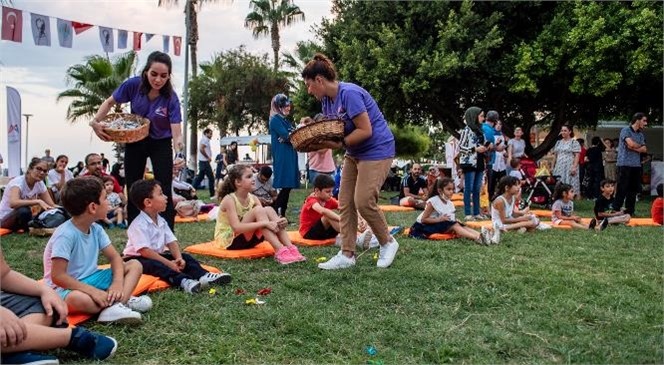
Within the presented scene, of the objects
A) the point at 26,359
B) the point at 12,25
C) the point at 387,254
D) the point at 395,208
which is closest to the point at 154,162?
the point at 387,254

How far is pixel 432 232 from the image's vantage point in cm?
689

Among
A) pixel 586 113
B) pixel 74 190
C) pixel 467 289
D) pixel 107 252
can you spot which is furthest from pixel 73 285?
pixel 586 113

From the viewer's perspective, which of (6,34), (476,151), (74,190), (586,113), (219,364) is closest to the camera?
(219,364)

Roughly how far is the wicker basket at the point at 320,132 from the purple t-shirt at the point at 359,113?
11 cm

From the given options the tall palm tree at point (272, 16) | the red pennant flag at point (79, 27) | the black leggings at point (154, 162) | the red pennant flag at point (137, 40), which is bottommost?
the black leggings at point (154, 162)

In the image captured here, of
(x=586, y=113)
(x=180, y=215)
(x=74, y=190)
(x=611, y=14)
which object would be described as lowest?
(x=180, y=215)

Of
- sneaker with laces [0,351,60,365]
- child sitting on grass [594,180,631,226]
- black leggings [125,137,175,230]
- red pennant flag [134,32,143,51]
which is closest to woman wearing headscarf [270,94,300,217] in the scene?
black leggings [125,137,175,230]

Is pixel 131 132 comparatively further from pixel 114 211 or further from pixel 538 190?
pixel 538 190

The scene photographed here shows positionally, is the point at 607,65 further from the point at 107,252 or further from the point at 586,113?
the point at 107,252

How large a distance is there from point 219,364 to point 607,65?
44.7 feet

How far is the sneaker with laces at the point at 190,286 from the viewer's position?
4078 millimetres

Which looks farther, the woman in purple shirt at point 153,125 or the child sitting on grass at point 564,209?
the child sitting on grass at point 564,209

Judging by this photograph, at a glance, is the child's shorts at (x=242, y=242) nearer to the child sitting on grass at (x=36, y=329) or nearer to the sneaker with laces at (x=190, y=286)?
the sneaker with laces at (x=190, y=286)

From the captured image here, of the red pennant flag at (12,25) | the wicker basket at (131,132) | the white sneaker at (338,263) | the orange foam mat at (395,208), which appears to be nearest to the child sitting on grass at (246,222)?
the white sneaker at (338,263)
